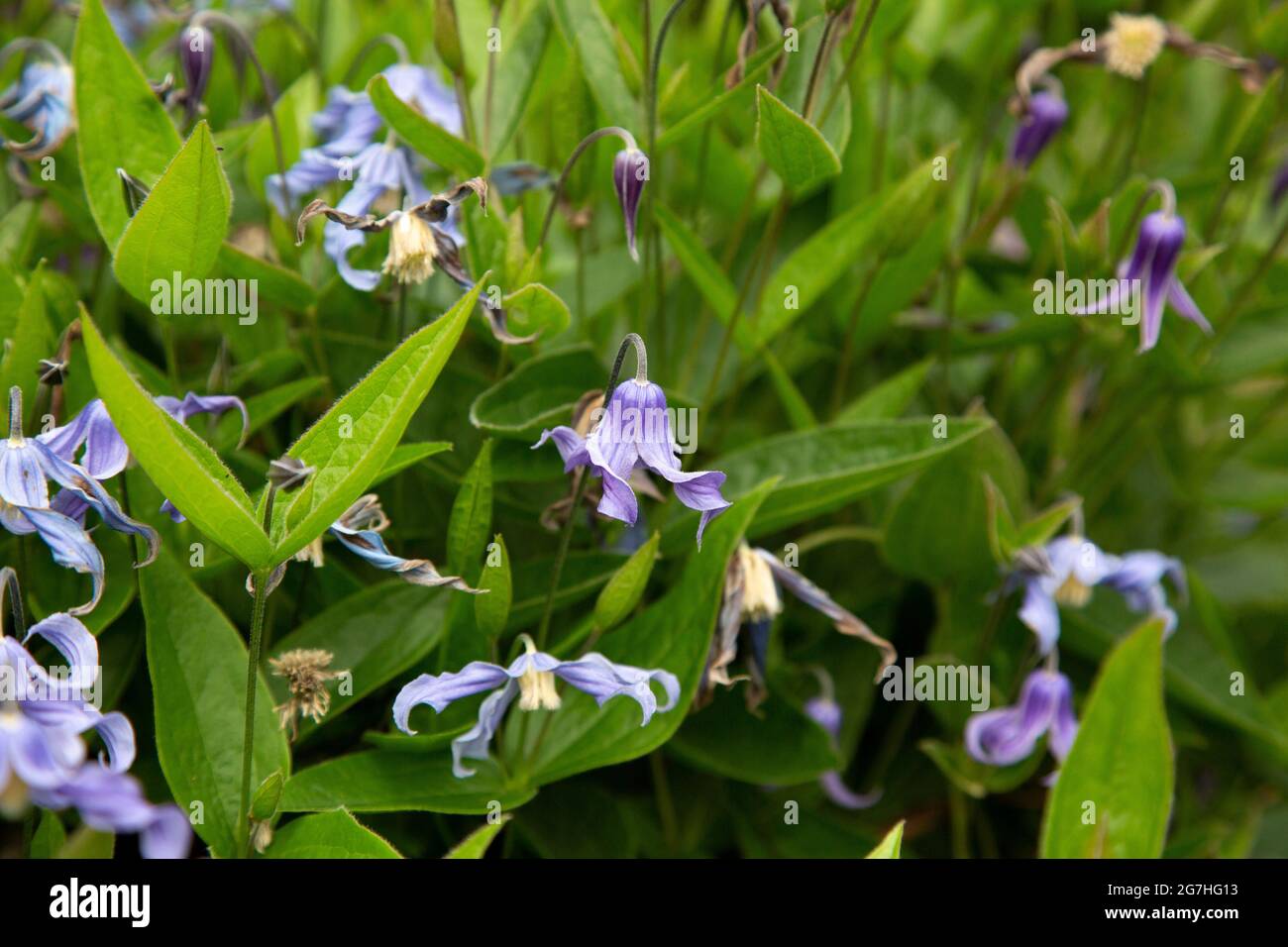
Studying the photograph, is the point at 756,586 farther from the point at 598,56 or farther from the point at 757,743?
the point at 598,56

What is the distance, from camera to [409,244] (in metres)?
1.02

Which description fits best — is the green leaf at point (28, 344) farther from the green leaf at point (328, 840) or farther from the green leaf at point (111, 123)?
the green leaf at point (328, 840)

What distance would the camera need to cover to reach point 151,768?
1.08m

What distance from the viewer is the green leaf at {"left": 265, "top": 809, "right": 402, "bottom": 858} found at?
913 mm

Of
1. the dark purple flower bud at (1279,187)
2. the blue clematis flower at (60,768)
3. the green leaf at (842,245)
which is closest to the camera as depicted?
the blue clematis flower at (60,768)

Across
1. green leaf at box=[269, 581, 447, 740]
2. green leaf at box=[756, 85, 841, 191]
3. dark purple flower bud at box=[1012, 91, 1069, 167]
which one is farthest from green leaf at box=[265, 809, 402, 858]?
dark purple flower bud at box=[1012, 91, 1069, 167]

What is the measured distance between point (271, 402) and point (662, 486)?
41cm

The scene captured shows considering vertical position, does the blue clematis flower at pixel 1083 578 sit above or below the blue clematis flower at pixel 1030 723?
above

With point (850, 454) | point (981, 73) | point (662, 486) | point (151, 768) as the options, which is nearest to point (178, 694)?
point (151, 768)

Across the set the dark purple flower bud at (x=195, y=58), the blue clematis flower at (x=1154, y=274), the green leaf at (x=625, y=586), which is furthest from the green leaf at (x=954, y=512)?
the dark purple flower bud at (x=195, y=58)

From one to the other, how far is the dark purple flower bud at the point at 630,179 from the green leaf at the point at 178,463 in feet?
1.31

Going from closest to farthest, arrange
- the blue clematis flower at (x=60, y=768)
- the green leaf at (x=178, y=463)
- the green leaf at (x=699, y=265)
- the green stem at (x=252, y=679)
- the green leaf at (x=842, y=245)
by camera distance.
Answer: the blue clematis flower at (x=60, y=768)
the green leaf at (x=178, y=463)
the green stem at (x=252, y=679)
the green leaf at (x=699, y=265)
the green leaf at (x=842, y=245)

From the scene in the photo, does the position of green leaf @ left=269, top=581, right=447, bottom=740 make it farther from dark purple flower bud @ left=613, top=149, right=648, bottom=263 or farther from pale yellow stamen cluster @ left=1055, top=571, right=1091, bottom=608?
pale yellow stamen cluster @ left=1055, top=571, right=1091, bottom=608

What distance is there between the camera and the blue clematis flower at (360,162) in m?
1.14
